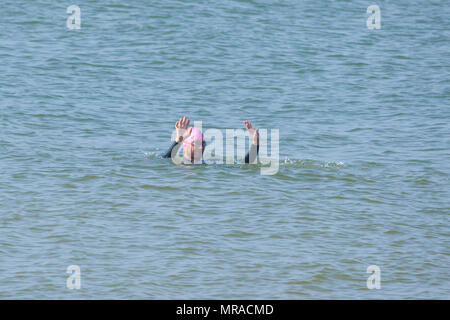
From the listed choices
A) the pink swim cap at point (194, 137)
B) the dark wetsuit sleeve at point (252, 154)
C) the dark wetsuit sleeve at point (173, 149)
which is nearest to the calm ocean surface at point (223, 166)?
the dark wetsuit sleeve at point (252, 154)

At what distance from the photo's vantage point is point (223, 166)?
618 inches

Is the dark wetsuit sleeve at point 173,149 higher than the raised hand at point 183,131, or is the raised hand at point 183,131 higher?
the raised hand at point 183,131

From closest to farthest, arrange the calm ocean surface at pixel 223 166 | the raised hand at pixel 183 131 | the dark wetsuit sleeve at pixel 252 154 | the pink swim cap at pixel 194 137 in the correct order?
the calm ocean surface at pixel 223 166, the raised hand at pixel 183 131, the pink swim cap at pixel 194 137, the dark wetsuit sleeve at pixel 252 154

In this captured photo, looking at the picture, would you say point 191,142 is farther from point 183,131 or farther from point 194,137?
point 183,131

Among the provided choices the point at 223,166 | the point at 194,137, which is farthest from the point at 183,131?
the point at 223,166

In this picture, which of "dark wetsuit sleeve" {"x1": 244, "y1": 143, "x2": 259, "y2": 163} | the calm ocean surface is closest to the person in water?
"dark wetsuit sleeve" {"x1": 244, "y1": 143, "x2": 259, "y2": 163}

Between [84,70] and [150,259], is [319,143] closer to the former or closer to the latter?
[150,259]

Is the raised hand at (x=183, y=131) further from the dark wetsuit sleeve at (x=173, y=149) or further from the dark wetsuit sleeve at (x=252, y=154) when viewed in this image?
the dark wetsuit sleeve at (x=252, y=154)

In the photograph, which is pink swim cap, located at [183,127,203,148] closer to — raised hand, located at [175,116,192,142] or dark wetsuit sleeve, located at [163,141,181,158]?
raised hand, located at [175,116,192,142]

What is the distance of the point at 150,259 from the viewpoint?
1061 centimetres

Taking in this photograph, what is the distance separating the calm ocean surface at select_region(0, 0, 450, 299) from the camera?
10.4m

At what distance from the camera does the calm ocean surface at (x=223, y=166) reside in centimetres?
1041

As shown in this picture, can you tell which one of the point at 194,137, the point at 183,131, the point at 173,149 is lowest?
the point at 173,149
